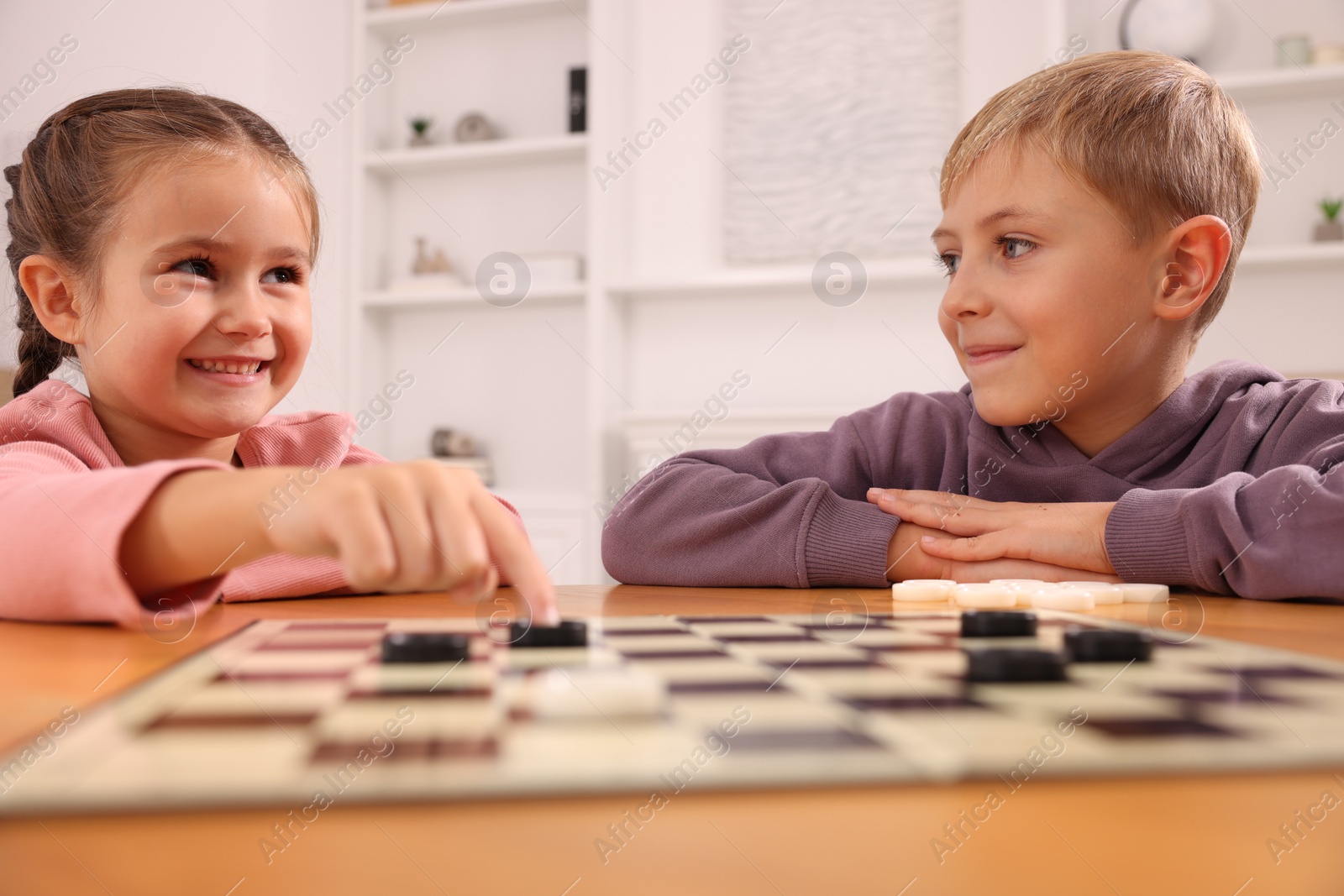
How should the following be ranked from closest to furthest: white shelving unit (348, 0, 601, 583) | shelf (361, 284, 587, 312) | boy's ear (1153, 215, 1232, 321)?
boy's ear (1153, 215, 1232, 321)
shelf (361, 284, 587, 312)
white shelving unit (348, 0, 601, 583)

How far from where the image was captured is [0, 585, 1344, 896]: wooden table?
0.78 feet

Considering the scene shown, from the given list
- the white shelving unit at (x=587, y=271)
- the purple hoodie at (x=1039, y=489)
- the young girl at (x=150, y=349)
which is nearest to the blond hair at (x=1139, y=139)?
the purple hoodie at (x=1039, y=489)

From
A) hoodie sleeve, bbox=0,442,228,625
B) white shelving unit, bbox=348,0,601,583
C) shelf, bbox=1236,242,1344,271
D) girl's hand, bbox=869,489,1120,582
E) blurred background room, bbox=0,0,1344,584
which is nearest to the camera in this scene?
hoodie sleeve, bbox=0,442,228,625

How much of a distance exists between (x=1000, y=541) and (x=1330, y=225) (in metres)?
2.46

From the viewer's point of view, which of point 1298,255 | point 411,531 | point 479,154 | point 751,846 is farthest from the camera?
point 479,154

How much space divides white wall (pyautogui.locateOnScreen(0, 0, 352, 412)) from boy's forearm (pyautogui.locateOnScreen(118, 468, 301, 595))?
1.45m

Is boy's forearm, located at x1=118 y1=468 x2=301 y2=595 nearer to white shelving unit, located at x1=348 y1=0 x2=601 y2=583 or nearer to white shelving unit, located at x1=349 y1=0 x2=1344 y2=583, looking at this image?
white shelving unit, located at x1=349 y1=0 x2=1344 y2=583

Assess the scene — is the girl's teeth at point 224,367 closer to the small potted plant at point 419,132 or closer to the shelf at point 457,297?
the shelf at point 457,297

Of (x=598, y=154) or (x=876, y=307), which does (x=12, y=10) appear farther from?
(x=876, y=307)


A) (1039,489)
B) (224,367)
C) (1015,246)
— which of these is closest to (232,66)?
(224,367)

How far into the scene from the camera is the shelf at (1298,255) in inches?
109

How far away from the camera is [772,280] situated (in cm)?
323

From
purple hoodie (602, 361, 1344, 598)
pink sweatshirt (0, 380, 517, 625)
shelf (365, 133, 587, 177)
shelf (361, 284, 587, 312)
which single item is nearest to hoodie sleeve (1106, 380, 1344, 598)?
purple hoodie (602, 361, 1344, 598)

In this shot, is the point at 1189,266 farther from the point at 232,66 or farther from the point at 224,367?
the point at 232,66
